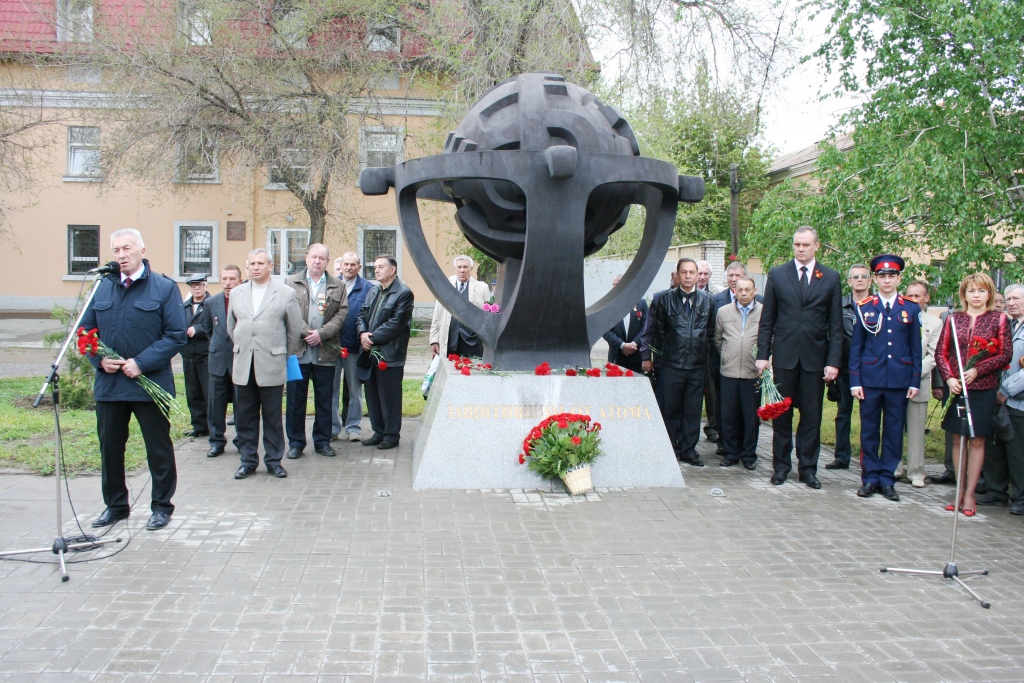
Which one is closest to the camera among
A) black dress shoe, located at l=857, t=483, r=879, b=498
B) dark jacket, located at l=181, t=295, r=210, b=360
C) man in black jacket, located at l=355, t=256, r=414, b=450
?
black dress shoe, located at l=857, t=483, r=879, b=498

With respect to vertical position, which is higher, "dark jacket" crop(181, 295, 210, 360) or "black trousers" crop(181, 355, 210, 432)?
"dark jacket" crop(181, 295, 210, 360)

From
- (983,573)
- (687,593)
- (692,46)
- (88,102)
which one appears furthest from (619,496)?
(88,102)

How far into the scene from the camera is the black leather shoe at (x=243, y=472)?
6.80 m

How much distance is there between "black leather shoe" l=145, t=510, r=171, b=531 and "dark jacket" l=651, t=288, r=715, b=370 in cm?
469

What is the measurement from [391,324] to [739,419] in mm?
3481

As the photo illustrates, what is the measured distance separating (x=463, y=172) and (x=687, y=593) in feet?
12.2

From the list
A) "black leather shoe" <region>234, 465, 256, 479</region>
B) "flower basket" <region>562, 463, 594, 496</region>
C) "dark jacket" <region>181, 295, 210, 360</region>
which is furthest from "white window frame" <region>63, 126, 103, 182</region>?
"flower basket" <region>562, 463, 594, 496</region>

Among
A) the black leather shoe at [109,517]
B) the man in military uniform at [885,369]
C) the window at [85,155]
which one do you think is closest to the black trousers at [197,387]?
the black leather shoe at [109,517]

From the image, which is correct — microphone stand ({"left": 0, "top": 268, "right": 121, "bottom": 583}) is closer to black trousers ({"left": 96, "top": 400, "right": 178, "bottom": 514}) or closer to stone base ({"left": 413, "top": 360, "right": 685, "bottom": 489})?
black trousers ({"left": 96, "top": 400, "right": 178, "bottom": 514})

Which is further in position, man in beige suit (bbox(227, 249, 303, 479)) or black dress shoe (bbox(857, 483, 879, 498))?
man in beige suit (bbox(227, 249, 303, 479))

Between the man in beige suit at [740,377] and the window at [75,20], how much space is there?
572 inches

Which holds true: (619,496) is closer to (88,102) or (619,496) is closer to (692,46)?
(692,46)

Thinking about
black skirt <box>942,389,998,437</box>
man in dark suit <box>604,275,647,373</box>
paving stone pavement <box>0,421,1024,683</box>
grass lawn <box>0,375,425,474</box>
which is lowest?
grass lawn <box>0,375,425,474</box>

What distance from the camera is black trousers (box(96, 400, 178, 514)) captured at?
213 inches
